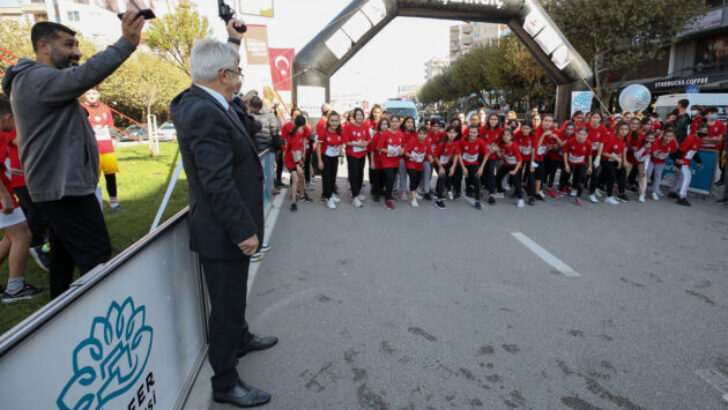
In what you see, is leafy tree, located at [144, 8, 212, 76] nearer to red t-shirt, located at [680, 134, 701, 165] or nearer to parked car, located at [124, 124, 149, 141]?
parked car, located at [124, 124, 149, 141]

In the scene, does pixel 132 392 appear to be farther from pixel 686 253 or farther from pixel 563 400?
pixel 686 253

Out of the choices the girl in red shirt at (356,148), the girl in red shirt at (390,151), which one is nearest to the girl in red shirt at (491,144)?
the girl in red shirt at (390,151)

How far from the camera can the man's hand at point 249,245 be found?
2100 millimetres

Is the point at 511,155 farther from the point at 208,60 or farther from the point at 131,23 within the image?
the point at 131,23

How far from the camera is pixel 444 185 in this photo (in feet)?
26.8

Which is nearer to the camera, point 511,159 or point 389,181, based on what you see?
point 389,181

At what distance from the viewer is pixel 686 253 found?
5.05 meters

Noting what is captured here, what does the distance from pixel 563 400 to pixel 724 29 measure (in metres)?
33.2

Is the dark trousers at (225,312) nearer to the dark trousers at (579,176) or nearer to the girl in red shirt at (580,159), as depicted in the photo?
the girl in red shirt at (580,159)

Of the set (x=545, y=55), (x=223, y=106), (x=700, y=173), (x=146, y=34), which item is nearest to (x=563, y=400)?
(x=223, y=106)

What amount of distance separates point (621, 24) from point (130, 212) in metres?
22.4

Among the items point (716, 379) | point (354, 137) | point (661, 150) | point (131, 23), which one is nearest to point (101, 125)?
point (354, 137)

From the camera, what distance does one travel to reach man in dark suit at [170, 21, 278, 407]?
199 cm

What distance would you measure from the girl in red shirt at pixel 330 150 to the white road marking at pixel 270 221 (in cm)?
102
